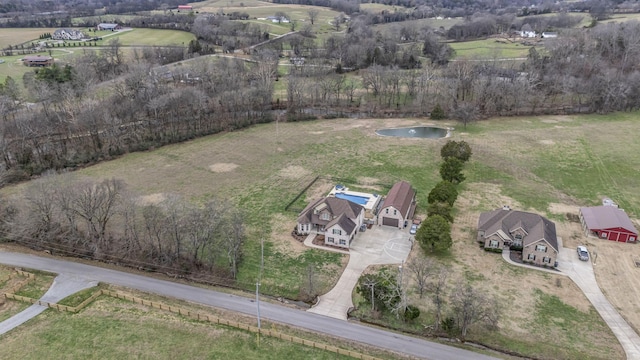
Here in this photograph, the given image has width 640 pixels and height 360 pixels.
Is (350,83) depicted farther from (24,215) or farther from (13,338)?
(13,338)

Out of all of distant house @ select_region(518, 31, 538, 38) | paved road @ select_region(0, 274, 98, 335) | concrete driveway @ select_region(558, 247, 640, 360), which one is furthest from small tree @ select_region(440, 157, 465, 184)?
distant house @ select_region(518, 31, 538, 38)

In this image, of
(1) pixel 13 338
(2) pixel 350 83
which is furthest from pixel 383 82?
(1) pixel 13 338

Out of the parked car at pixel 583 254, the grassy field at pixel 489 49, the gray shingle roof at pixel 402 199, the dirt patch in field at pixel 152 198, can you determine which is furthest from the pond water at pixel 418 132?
the dirt patch in field at pixel 152 198

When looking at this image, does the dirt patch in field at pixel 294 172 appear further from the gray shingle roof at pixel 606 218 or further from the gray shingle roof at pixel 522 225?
the gray shingle roof at pixel 606 218

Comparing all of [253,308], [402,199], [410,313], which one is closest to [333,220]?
A: [402,199]

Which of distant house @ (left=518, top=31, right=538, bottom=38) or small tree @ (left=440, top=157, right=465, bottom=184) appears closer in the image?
small tree @ (left=440, top=157, right=465, bottom=184)

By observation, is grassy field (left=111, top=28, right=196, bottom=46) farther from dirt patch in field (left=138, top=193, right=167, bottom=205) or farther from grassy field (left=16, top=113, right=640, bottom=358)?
dirt patch in field (left=138, top=193, right=167, bottom=205)
